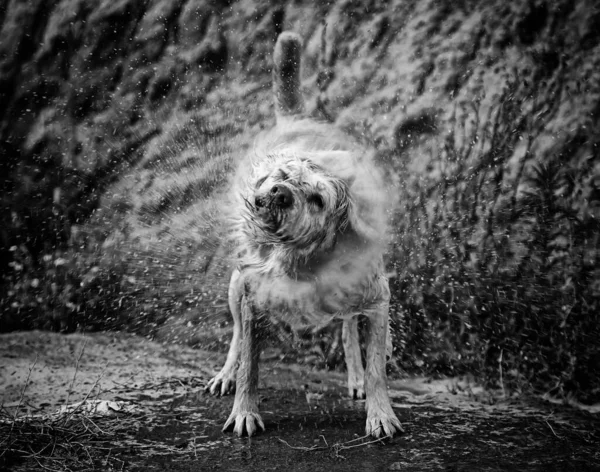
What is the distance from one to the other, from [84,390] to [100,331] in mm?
1634

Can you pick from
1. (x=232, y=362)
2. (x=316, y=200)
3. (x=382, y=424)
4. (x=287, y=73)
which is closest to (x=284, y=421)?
(x=382, y=424)

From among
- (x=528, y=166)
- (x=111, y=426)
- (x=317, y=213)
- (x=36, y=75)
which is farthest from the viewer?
(x=36, y=75)

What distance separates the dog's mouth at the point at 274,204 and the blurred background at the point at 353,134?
6.39 ft

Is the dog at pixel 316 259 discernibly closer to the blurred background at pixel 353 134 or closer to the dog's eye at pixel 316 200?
the dog's eye at pixel 316 200

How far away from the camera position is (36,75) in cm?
538

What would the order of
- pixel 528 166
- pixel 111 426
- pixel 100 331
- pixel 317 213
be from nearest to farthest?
pixel 317 213, pixel 111 426, pixel 528 166, pixel 100 331

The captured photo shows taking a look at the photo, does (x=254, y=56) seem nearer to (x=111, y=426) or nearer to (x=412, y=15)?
(x=412, y=15)

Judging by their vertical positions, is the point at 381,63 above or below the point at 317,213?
above

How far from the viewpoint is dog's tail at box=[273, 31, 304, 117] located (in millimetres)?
3055

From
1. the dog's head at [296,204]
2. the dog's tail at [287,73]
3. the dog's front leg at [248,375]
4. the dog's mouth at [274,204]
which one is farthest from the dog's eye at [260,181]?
the dog's tail at [287,73]

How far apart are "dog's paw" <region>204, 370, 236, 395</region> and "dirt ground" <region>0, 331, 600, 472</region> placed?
59 mm

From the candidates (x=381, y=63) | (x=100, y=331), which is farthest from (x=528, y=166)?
(x=100, y=331)

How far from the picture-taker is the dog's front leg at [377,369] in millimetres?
2734

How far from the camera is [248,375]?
2.80m
